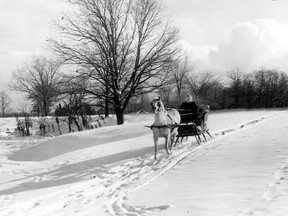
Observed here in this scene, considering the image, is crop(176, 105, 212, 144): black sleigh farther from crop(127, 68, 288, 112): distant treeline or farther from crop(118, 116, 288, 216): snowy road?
crop(127, 68, 288, 112): distant treeline

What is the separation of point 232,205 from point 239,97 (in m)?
69.1

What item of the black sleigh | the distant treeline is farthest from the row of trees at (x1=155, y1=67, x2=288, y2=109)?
the black sleigh

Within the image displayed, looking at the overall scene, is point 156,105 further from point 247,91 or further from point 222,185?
point 247,91

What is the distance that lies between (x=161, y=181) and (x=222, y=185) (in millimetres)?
1597

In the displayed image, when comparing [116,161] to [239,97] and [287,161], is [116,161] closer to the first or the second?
[287,161]

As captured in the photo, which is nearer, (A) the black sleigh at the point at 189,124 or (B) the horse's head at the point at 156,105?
(B) the horse's head at the point at 156,105

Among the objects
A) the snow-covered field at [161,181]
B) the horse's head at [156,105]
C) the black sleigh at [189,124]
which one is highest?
the horse's head at [156,105]

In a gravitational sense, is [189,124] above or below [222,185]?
above

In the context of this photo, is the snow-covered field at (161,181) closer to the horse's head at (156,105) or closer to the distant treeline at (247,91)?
the horse's head at (156,105)

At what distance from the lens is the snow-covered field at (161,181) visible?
5813 mm

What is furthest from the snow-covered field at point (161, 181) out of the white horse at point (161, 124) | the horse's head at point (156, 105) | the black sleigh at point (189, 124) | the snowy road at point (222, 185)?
the horse's head at point (156, 105)

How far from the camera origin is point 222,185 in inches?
268

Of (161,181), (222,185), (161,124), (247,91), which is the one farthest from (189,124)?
(247,91)

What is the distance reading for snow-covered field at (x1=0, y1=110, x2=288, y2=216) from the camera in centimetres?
581
